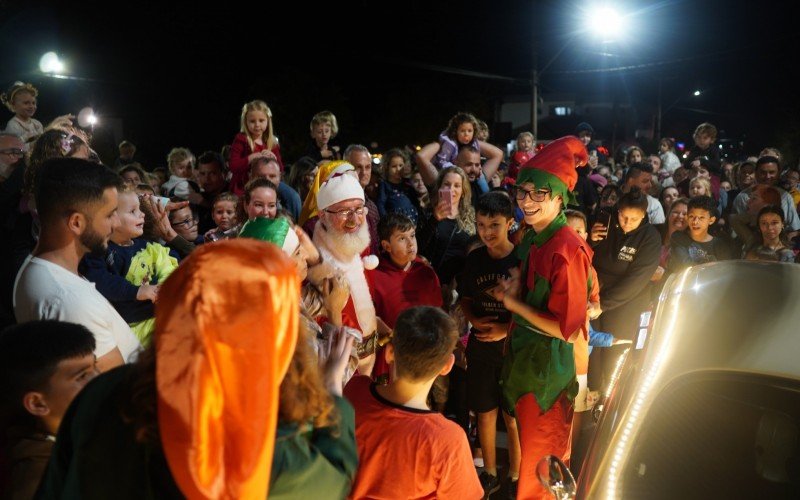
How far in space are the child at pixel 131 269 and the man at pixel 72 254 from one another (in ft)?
2.25

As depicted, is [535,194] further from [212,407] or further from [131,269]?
[212,407]

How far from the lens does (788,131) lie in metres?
27.6

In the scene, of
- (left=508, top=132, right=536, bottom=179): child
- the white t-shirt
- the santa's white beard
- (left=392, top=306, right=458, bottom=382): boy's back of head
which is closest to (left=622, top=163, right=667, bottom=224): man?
(left=508, top=132, right=536, bottom=179): child

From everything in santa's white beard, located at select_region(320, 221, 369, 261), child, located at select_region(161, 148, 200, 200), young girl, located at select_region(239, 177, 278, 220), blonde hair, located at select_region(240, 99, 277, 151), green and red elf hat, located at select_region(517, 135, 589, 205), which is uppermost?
blonde hair, located at select_region(240, 99, 277, 151)

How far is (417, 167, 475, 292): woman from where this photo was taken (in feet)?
19.9

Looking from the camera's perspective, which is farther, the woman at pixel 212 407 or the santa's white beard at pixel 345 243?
the santa's white beard at pixel 345 243

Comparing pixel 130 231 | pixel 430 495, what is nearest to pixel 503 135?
pixel 130 231

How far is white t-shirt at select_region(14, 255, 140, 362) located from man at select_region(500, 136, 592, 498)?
7.47 feet

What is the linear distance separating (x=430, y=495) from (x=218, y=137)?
26326 millimetres

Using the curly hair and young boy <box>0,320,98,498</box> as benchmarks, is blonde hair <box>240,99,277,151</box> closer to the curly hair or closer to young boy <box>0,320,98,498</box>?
young boy <box>0,320,98,498</box>

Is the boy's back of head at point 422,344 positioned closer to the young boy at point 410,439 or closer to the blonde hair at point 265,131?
the young boy at point 410,439

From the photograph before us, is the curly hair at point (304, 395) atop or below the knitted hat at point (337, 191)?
below

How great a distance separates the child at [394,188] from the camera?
24.5ft

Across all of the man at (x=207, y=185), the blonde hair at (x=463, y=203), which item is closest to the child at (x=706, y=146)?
the blonde hair at (x=463, y=203)
